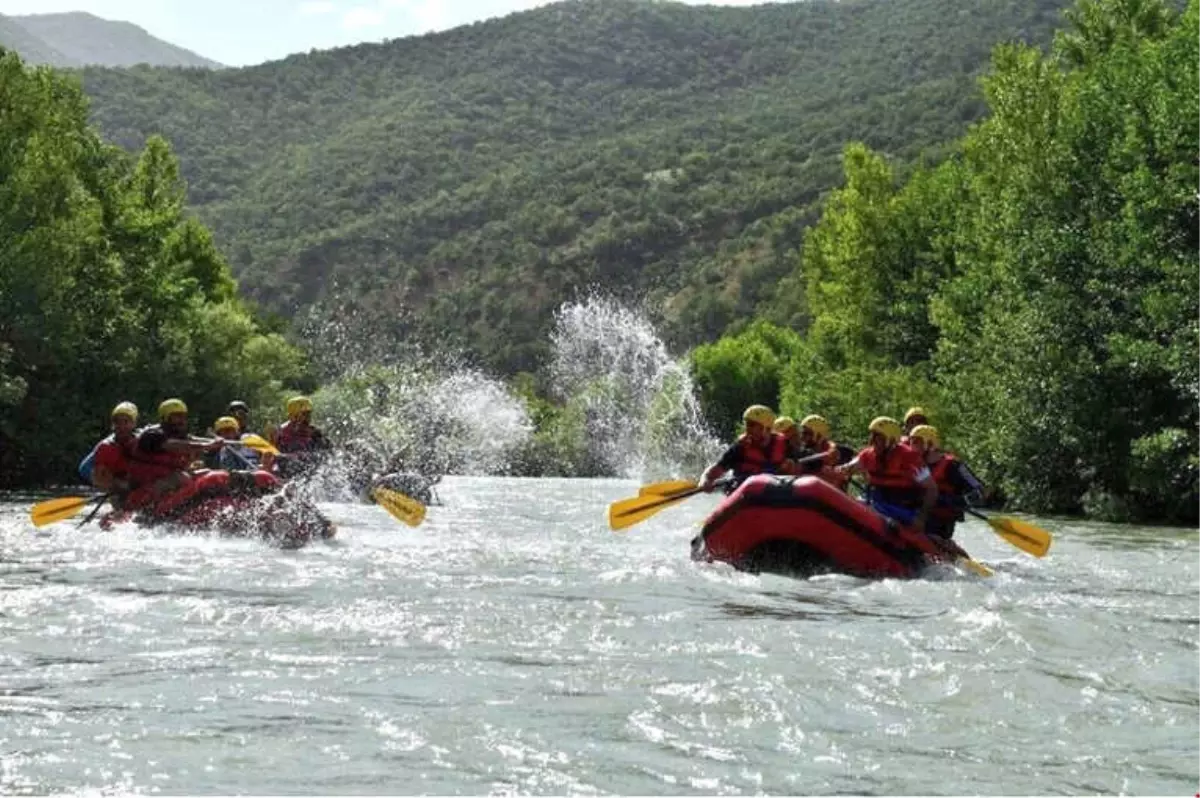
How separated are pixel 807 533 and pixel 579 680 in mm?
5907

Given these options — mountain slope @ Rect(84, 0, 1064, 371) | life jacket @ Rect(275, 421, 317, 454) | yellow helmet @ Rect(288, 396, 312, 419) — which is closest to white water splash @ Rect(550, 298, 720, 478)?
mountain slope @ Rect(84, 0, 1064, 371)

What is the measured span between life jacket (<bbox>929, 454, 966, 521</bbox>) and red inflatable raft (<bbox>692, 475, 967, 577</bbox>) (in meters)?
1.48

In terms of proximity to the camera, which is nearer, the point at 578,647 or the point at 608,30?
the point at 578,647

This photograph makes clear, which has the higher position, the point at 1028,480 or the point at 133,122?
the point at 133,122

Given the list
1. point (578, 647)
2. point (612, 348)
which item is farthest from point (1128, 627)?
point (612, 348)

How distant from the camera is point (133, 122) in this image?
449 ft

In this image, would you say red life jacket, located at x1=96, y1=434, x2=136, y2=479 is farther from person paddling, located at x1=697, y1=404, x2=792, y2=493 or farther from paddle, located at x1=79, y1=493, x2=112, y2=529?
person paddling, located at x1=697, y1=404, x2=792, y2=493

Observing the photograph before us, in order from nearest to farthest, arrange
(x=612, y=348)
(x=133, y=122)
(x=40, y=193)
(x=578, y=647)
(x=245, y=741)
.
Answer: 1. (x=245, y=741)
2. (x=578, y=647)
3. (x=40, y=193)
4. (x=612, y=348)
5. (x=133, y=122)

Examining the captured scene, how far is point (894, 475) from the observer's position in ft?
50.1

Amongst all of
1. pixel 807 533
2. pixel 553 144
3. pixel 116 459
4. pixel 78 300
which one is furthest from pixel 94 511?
pixel 553 144

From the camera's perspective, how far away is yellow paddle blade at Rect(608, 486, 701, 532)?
15.8 m

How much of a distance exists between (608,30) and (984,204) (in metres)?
138

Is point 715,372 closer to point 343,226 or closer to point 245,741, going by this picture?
point 343,226

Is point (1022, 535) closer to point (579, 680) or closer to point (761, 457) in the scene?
point (761, 457)
